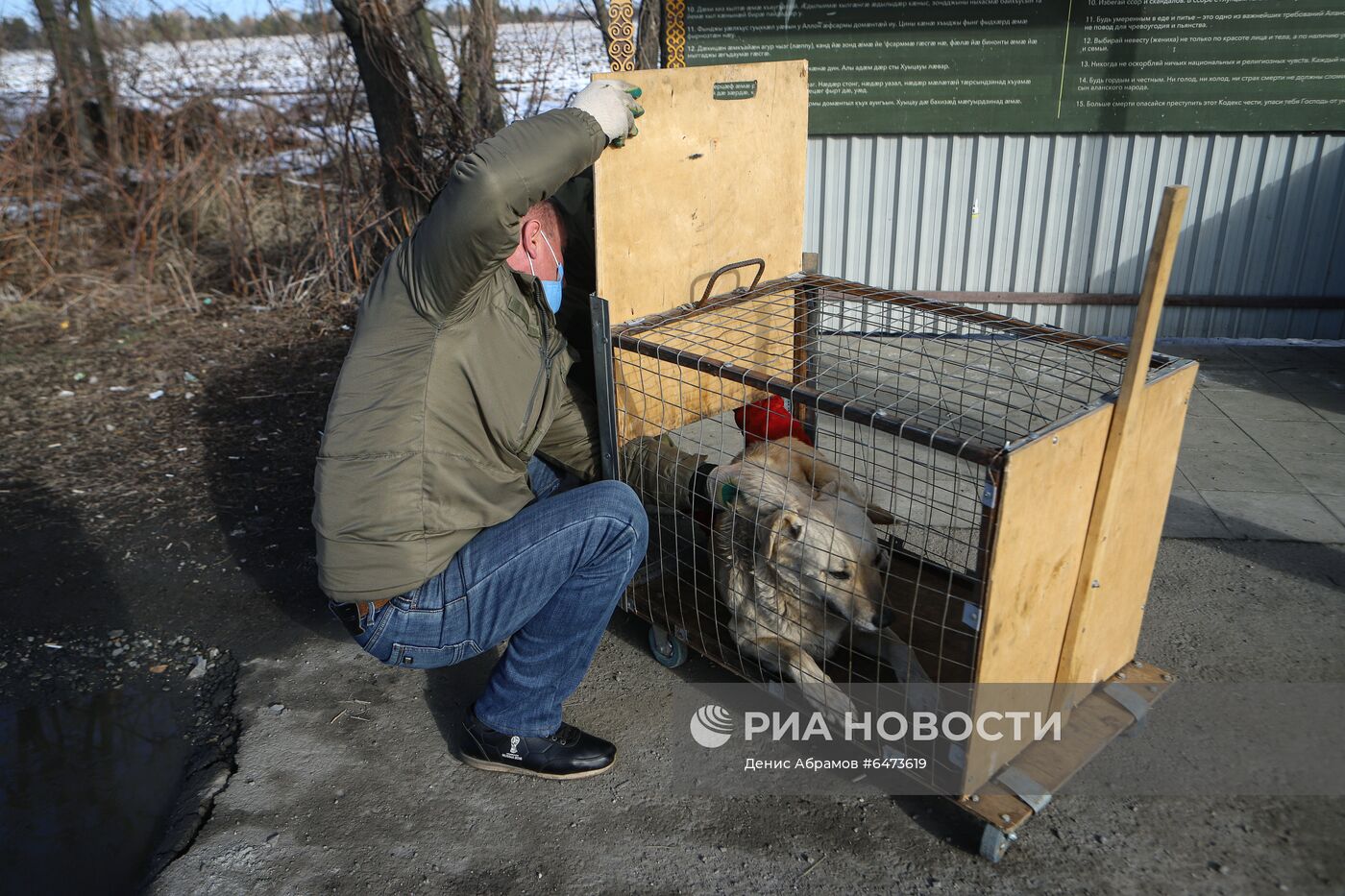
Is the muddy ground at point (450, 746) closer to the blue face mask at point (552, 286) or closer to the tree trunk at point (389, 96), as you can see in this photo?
the blue face mask at point (552, 286)

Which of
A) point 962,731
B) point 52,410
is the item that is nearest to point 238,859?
point 962,731

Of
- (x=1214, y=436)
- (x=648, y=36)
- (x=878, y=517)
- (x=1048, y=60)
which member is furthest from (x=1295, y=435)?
(x=648, y=36)

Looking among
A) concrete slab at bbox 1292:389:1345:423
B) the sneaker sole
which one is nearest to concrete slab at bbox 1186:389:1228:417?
concrete slab at bbox 1292:389:1345:423

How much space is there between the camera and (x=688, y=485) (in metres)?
3.17

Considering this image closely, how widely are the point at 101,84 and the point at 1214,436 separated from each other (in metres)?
9.73

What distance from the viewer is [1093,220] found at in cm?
662

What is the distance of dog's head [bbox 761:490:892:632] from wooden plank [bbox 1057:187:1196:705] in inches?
21.4

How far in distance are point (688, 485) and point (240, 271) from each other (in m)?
6.28

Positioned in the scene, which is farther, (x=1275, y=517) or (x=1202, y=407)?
(x=1202, y=407)

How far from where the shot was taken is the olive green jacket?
7.61 ft

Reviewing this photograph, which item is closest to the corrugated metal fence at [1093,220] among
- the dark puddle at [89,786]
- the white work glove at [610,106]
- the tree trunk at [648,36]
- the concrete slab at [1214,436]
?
the concrete slab at [1214,436]

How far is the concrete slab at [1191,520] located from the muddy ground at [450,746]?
0.11m

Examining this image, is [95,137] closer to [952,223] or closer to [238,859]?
[952,223]

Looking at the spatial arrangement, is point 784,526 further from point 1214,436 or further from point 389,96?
point 389,96
